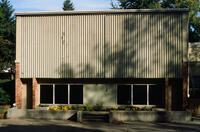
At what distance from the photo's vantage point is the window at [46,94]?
21219 millimetres

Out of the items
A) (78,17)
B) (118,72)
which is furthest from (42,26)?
(118,72)

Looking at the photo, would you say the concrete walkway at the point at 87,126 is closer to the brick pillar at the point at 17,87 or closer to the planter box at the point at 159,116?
the planter box at the point at 159,116

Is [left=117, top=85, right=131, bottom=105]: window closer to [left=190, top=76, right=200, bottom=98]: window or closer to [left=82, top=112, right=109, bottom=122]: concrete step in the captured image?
[left=82, top=112, right=109, bottom=122]: concrete step

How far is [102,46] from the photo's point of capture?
20.4 metres

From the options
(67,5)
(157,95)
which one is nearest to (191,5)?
(157,95)

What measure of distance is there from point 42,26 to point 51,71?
384 centimetres

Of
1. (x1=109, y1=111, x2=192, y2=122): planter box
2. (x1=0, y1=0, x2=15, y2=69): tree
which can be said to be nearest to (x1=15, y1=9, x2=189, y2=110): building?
(x1=109, y1=111, x2=192, y2=122): planter box

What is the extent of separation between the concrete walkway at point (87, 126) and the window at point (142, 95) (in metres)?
3.00

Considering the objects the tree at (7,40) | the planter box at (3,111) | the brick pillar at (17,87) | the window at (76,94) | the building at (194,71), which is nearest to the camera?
the planter box at (3,111)

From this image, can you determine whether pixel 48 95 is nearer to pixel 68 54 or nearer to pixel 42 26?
pixel 68 54

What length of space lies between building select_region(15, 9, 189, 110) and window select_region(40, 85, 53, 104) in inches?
3.3

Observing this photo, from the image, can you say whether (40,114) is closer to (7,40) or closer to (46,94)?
(46,94)

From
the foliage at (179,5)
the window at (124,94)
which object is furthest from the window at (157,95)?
the foliage at (179,5)

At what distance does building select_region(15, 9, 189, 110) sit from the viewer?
65.5 feet
